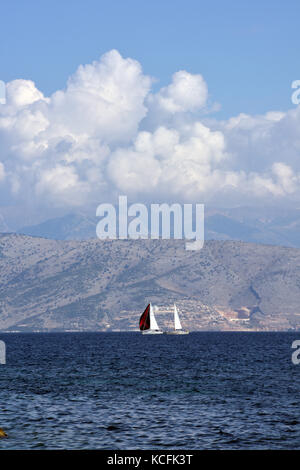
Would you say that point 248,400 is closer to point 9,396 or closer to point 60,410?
point 60,410

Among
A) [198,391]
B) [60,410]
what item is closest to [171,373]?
[198,391]

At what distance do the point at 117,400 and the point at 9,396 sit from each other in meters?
14.0

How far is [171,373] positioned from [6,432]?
64.3 meters

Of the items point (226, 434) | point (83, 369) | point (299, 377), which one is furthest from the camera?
point (83, 369)

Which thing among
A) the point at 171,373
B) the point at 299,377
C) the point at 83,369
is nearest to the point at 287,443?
the point at 299,377

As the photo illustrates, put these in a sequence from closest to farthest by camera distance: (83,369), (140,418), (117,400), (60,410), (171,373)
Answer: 1. (140,418)
2. (60,410)
3. (117,400)
4. (171,373)
5. (83,369)

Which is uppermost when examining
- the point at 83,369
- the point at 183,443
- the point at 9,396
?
the point at 83,369

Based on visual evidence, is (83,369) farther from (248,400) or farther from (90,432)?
(90,432)

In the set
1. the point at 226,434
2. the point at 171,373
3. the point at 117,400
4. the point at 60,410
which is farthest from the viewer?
the point at 171,373

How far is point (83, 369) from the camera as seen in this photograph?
129 m

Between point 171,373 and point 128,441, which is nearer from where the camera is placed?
point 128,441

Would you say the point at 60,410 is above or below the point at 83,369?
below

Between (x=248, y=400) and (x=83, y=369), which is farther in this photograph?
(x=83, y=369)

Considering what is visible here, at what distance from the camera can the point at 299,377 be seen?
363 ft
